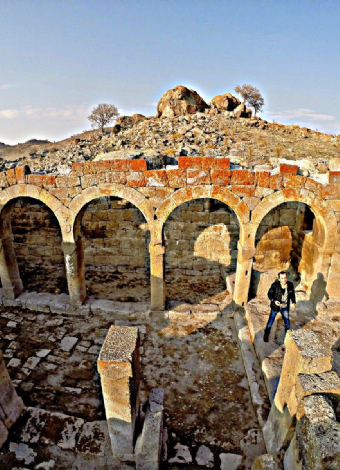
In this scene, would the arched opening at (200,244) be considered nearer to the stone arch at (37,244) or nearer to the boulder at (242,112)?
the stone arch at (37,244)

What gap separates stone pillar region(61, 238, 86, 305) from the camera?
762 centimetres

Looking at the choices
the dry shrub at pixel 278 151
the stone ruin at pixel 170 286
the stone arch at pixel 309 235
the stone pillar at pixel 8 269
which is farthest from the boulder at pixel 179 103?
the stone pillar at pixel 8 269

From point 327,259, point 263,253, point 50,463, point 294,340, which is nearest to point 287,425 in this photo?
point 294,340

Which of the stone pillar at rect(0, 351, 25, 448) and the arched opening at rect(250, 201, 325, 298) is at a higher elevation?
the arched opening at rect(250, 201, 325, 298)

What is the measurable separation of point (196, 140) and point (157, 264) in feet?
39.1

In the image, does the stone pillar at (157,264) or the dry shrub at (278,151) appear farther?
the dry shrub at (278,151)

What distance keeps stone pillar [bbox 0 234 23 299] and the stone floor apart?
1.55 ft

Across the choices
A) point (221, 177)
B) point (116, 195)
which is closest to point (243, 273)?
point (221, 177)

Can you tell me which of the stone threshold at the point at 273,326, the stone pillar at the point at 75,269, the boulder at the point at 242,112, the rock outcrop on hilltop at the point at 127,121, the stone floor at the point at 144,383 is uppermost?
the boulder at the point at 242,112

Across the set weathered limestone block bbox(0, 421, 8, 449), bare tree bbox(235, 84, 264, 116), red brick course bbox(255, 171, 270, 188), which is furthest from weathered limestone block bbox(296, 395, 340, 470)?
bare tree bbox(235, 84, 264, 116)

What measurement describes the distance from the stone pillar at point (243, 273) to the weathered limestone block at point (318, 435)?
4188 millimetres

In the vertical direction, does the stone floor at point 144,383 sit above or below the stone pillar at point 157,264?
below

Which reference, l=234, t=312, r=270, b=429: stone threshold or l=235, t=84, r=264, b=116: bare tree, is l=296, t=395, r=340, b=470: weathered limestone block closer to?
l=234, t=312, r=270, b=429: stone threshold

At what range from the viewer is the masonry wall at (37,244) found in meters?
10.2
